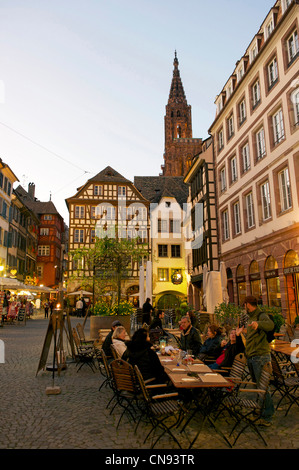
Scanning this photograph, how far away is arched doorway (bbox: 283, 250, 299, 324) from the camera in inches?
618

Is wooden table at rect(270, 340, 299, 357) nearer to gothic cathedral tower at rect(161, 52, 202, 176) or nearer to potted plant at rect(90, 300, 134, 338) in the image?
potted plant at rect(90, 300, 134, 338)

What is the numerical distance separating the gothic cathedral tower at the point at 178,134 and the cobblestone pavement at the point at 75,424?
6291 cm

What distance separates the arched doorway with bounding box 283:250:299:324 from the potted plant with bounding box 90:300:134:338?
6886mm

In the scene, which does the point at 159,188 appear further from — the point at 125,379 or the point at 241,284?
the point at 125,379

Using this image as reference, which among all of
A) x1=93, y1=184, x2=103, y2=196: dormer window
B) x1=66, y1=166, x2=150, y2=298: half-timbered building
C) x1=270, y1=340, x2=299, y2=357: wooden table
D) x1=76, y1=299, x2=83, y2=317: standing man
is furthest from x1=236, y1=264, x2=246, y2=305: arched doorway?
x1=93, y1=184, x2=103, y2=196: dormer window

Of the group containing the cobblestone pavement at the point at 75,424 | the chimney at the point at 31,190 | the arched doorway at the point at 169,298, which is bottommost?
the cobblestone pavement at the point at 75,424

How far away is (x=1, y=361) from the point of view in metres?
10.5

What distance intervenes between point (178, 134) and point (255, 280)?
214 ft

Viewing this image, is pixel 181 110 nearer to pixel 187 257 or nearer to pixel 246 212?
pixel 187 257

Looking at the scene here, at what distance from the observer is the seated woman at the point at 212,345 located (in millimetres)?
7262

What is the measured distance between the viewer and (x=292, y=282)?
16.1 metres

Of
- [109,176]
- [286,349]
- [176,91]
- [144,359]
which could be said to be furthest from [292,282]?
[176,91]

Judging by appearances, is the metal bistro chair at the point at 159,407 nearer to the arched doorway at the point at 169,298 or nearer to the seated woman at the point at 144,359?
the seated woman at the point at 144,359

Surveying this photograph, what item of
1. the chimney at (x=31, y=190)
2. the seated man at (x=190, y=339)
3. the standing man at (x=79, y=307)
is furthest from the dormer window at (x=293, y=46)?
the chimney at (x=31, y=190)
